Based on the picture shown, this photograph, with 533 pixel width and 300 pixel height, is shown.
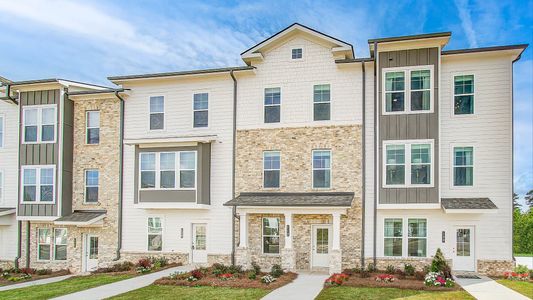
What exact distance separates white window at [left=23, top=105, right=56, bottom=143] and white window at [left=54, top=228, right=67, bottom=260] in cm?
459

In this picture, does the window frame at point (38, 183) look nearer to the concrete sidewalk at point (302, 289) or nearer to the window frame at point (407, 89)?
the concrete sidewalk at point (302, 289)

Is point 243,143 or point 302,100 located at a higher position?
point 302,100

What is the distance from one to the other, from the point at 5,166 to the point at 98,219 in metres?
6.39

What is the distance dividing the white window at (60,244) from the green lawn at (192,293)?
9.18m

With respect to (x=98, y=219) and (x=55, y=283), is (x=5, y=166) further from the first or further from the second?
(x=55, y=283)

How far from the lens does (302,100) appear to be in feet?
66.9

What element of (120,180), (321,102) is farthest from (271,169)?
(120,180)

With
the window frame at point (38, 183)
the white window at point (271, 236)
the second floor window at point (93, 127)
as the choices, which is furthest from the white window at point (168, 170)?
the window frame at point (38, 183)

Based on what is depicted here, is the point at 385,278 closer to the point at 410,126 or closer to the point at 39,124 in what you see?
the point at 410,126

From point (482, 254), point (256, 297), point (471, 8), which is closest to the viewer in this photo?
point (471, 8)

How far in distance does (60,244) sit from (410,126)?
17.7 meters

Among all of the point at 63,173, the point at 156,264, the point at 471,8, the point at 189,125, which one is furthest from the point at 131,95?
the point at 471,8

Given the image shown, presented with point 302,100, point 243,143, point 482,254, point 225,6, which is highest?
point 225,6

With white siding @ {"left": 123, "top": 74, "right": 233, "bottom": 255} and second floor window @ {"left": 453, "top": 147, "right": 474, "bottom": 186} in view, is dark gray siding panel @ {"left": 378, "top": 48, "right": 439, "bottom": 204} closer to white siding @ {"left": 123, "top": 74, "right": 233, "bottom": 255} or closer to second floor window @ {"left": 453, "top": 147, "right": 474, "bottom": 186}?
second floor window @ {"left": 453, "top": 147, "right": 474, "bottom": 186}
